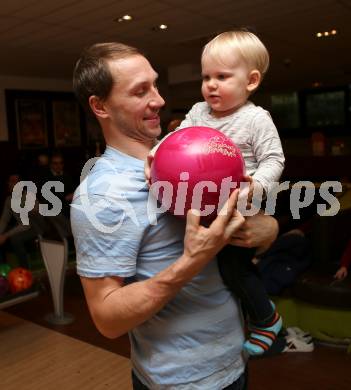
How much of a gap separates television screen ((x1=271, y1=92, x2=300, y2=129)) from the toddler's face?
863cm

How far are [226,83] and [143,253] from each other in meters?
0.54

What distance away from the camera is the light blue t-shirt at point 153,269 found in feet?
2.69

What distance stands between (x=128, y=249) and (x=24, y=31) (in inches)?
142

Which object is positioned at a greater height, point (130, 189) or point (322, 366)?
point (130, 189)

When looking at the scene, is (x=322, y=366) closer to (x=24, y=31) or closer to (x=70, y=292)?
(x=70, y=292)

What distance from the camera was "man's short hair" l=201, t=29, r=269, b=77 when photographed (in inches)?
44.6

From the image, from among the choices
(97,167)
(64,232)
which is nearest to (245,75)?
(97,167)

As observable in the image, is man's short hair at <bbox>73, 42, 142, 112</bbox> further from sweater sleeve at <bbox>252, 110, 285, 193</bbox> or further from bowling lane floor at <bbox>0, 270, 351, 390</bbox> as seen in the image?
bowling lane floor at <bbox>0, 270, 351, 390</bbox>

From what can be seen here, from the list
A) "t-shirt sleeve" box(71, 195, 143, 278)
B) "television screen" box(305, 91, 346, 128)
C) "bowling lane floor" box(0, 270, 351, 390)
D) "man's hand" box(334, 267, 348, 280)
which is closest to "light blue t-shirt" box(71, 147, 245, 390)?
"t-shirt sleeve" box(71, 195, 143, 278)

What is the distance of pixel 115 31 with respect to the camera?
399 centimetres

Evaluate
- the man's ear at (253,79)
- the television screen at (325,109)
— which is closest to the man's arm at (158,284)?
the man's ear at (253,79)

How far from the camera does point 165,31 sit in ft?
13.4

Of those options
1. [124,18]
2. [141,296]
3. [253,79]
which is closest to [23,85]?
[124,18]

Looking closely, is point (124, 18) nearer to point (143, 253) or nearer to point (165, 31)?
point (165, 31)
